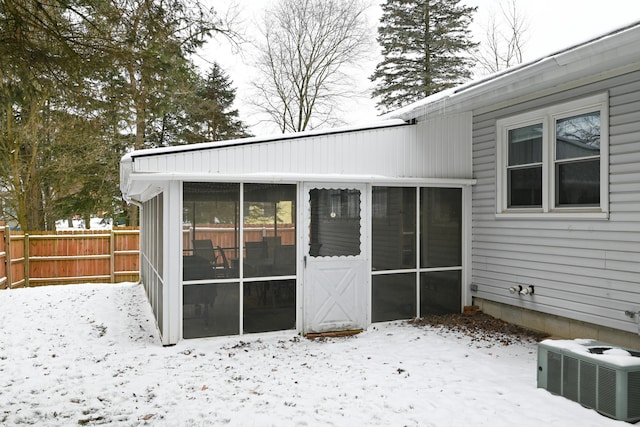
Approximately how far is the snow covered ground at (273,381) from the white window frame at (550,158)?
1.69 meters

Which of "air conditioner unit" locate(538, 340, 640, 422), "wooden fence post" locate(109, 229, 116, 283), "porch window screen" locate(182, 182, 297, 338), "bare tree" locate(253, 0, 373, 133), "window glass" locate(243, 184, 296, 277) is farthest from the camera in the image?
"bare tree" locate(253, 0, 373, 133)

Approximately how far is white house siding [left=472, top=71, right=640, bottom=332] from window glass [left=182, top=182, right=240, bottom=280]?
11.8 ft

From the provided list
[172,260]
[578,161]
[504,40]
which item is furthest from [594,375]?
[504,40]

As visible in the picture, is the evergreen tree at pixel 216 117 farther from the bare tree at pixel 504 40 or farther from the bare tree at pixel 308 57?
the bare tree at pixel 504 40

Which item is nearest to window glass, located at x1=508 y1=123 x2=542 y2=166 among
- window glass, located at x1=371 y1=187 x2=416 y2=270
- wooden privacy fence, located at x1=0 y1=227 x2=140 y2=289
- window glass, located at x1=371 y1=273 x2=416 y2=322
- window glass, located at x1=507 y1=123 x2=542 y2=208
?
window glass, located at x1=507 y1=123 x2=542 y2=208

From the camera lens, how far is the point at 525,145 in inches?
235

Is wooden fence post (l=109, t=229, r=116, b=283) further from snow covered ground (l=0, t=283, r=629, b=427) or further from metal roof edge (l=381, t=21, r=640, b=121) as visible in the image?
metal roof edge (l=381, t=21, r=640, b=121)

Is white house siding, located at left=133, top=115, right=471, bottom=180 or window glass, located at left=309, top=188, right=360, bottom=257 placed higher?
white house siding, located at left=133, top=115, right=471, bottom=180

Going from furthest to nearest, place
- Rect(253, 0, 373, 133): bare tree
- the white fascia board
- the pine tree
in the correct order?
the pine tree
Rect(253, 0, 373, 133): bare tree
the white fascia board

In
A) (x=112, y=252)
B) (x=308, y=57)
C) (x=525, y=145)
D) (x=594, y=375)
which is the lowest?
(x=594, y=375)

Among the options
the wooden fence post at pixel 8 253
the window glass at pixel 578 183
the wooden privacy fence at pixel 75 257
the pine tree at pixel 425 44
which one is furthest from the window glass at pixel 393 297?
the pine tree at pixel 425 44

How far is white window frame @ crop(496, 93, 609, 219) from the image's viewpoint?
489 centimetres

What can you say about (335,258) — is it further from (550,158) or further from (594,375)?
(594,375)

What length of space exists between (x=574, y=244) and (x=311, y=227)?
3.15 meters
